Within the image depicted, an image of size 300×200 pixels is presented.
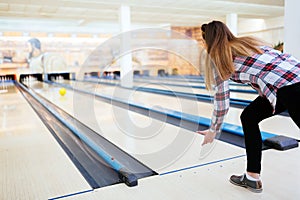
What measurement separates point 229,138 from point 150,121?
1.23 m

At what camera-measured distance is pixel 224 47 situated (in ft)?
4.66

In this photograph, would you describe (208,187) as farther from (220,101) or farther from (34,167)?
(34,167)

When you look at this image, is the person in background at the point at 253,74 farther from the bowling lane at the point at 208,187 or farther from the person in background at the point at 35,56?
the person in background at the point at 35,56

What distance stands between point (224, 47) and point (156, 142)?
1525mm

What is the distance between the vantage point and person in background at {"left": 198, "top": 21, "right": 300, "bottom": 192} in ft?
4.44

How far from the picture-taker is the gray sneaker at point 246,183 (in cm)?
162

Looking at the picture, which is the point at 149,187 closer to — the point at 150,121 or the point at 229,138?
the point at 229,138

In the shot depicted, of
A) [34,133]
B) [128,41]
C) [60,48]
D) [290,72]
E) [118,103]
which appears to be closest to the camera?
[290,72]

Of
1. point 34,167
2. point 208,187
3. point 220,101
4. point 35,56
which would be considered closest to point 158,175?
point 208,187

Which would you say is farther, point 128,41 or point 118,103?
point 128,41

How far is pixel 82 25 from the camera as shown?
12.5m

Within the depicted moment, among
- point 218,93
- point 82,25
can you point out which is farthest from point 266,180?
point 82,25

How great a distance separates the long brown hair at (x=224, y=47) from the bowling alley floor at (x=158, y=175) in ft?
2.29

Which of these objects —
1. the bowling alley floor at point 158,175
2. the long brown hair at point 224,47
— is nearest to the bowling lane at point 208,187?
the bowling alley floor at point 158,175
